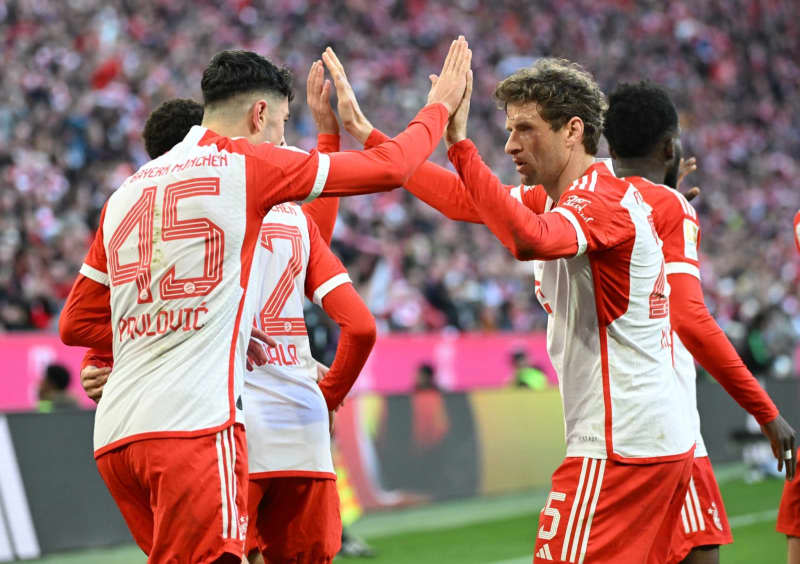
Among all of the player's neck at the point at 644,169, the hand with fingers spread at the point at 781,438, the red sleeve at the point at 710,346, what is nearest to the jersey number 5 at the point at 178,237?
the red sleeve at the point at 710,346

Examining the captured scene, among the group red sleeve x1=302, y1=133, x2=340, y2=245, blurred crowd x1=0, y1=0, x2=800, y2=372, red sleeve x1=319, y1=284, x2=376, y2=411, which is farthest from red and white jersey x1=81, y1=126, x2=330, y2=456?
blurred crowd x1=0, y1=0, x2=800, y2=372

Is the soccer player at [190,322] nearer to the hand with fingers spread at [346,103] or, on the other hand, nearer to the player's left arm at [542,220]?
the player's left arm at [542,220]

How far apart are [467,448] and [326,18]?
13.6 meters

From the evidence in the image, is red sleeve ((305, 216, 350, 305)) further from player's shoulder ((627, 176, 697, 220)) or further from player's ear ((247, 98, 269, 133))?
player's shoulder ((627, 176, 697, 220))

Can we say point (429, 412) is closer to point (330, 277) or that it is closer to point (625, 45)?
point (330, 277)

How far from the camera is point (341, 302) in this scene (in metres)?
4.52

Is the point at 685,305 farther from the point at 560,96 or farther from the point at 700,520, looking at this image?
the point at 560,96

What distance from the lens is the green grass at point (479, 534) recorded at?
8.76m

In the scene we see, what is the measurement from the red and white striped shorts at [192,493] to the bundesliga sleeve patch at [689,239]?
2113 millimetres

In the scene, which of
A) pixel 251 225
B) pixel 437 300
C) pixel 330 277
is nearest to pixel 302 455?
pixel 330 277

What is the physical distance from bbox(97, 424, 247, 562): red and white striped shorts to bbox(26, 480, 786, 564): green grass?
536cm

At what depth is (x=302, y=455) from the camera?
4367 millimetres

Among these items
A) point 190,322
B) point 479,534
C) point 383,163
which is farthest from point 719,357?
point 479,534

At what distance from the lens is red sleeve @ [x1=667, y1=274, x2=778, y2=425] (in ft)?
14.6
